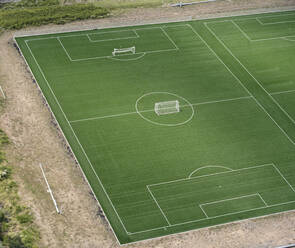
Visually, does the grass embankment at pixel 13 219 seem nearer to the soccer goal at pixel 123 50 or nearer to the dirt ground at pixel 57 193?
the dirt ground at pixel 57 193

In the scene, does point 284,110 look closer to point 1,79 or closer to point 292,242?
point 292,242

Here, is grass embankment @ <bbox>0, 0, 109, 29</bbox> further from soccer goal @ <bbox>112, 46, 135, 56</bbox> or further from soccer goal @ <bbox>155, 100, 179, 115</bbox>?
soccer goal @ <bbox>155, 100, 179, 115</bbox>

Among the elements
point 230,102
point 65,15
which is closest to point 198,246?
point 230,102

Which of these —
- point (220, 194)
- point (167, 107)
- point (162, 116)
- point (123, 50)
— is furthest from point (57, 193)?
point (123, 50)

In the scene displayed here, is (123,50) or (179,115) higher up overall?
(123,50)

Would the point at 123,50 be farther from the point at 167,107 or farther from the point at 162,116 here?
the point at 162,116

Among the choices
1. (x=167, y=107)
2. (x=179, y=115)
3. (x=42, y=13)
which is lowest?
(x=179, y=115)
